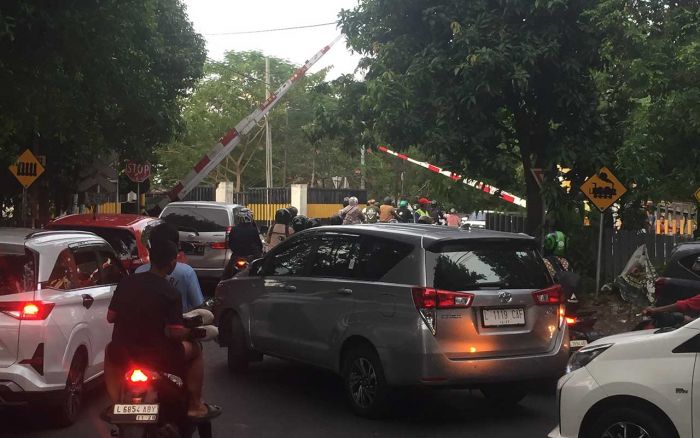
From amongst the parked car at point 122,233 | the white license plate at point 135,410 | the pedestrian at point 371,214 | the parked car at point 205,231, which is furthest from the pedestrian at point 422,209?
the white license plate at point 135,410

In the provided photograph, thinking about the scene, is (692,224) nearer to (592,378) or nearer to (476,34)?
(476,34)

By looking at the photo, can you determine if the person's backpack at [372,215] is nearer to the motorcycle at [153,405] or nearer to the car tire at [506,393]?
the car tire at [506,393]

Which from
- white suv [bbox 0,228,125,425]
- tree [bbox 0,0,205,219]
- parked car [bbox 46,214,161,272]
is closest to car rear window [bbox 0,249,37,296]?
white suv [bbox 0,228,125,425]

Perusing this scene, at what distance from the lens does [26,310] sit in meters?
7.02

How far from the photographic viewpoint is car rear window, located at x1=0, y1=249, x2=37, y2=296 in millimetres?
7133

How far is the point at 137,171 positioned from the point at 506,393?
19775 mm

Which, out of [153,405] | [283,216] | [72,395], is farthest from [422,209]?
[153,405]

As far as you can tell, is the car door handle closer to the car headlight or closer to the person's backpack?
the car headlight

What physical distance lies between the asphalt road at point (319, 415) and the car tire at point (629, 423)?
5.60ft

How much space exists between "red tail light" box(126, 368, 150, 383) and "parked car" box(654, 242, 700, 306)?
19.5 ft

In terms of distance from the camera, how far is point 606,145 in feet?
56.5

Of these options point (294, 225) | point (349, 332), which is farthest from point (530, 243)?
point (294, 225)

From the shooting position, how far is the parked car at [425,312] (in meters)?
7.72

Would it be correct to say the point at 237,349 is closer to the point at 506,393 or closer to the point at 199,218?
the point at 506,393
